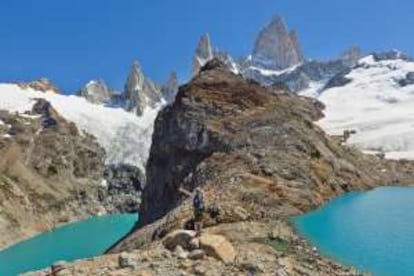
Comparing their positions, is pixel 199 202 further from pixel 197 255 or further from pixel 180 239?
pixel 197 255

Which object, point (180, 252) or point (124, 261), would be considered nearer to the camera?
point (124, 261)

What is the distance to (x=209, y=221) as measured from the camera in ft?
144

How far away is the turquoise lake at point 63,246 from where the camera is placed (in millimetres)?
108312

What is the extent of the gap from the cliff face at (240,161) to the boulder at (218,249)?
1245cm

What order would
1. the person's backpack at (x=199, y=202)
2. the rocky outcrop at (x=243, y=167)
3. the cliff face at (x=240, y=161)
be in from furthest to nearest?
1. the cliff face at (x=240, y=161)
2. the rocky outcrop at (x=243, y=167)
3. the person's backpack at (x=199, y=202)

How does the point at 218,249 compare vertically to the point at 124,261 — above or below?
above

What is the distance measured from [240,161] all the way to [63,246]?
68.6 metres

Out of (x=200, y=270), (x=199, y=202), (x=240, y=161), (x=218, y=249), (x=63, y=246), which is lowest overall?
(x=63, y=246)

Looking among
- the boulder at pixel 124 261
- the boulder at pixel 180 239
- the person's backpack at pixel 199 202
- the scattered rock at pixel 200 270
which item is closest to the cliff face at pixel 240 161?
the person's backpack at pixel 199 202

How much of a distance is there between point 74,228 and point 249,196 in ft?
438

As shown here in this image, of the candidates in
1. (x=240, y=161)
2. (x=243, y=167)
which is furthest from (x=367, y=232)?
(x=240, y=161)

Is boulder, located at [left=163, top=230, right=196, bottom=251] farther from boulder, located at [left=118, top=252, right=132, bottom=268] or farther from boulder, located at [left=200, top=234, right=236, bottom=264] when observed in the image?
boulder, located at [left=118, top=252, right=132, bottom=268]

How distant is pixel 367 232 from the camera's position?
4638cm

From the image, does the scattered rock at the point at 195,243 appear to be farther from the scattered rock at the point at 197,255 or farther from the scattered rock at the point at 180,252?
the scattered rock at the point at 197,255
